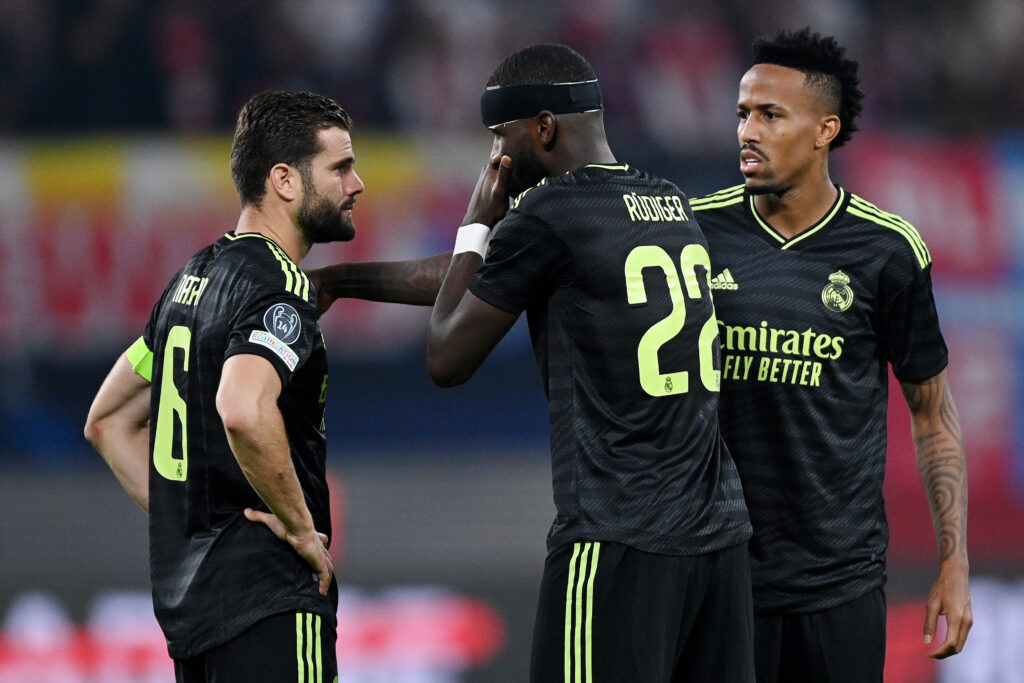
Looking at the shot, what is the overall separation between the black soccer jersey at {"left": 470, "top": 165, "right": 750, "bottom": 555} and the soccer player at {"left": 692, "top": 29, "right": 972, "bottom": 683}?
396mm

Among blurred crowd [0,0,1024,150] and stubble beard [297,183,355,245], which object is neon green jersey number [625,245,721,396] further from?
blurred crowd [0,0,1024,150]

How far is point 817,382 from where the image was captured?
387 centimetres

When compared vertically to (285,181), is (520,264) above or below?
below

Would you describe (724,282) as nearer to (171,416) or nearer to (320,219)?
(320,219)

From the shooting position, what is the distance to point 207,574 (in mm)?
3455

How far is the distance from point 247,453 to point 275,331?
0.30 meters

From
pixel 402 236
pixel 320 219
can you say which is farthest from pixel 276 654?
pixel 402 236

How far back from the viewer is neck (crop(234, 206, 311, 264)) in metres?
3.72

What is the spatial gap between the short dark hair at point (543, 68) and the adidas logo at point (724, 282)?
2.37 feet

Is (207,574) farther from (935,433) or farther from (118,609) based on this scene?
(118,609)

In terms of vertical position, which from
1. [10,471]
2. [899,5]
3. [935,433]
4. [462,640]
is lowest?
[462,640]

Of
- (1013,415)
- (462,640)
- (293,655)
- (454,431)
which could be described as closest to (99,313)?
(454,431)

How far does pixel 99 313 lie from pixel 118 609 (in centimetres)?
273

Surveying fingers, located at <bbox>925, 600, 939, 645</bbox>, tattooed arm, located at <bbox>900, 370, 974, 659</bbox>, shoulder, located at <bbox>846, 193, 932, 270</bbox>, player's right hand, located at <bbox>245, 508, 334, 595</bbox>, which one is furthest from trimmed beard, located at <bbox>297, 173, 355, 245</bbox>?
fingers, located at <bbox>925, 600, 939, 645</bbox>
